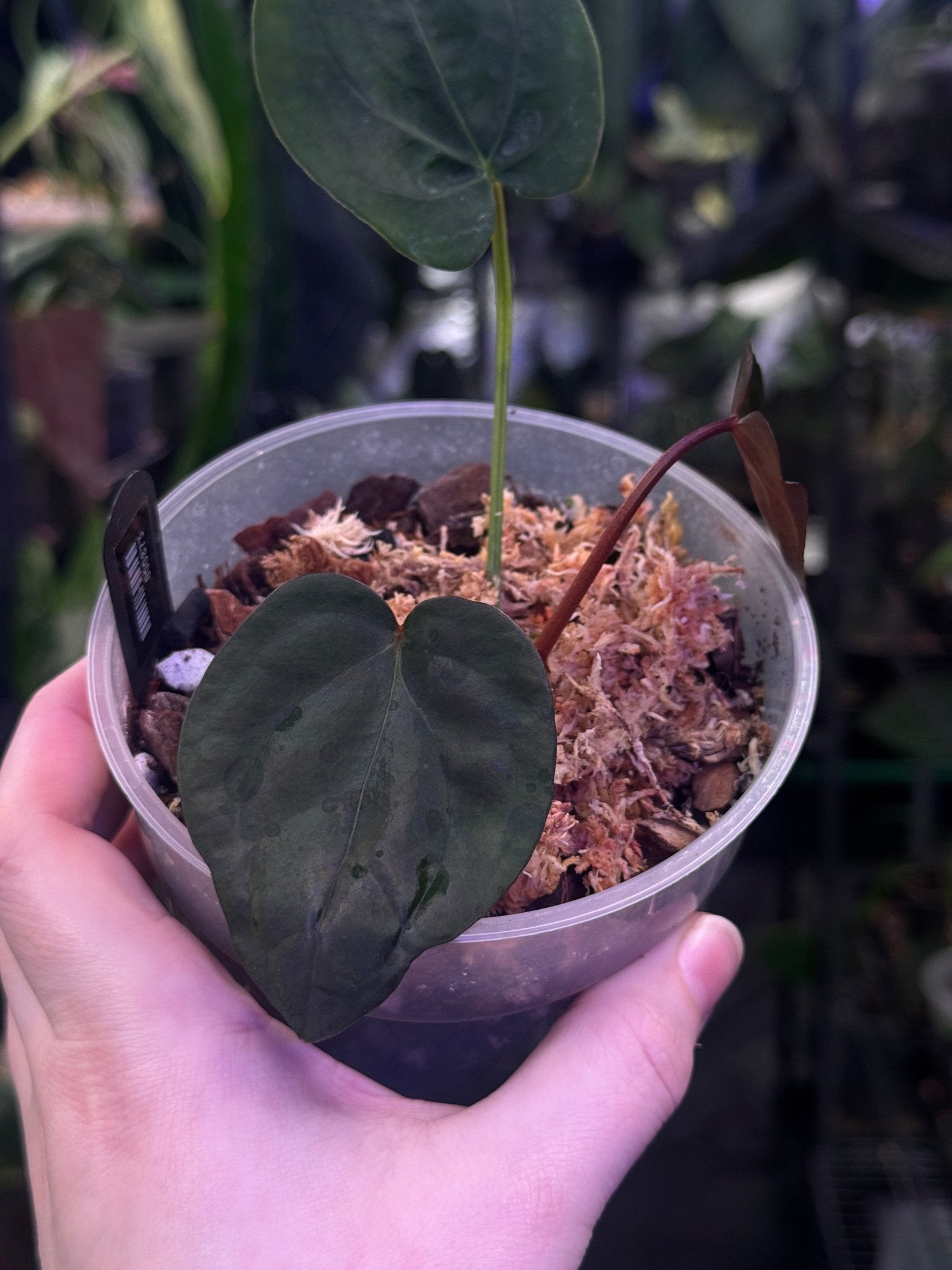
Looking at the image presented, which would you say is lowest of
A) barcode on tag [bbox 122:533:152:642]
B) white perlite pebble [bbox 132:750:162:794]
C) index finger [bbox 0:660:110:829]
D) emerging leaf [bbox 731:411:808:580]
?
index finger [bbox 0:660:110:829]

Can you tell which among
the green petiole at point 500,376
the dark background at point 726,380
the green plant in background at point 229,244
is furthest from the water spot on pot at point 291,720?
the green plant in background at point 229,244

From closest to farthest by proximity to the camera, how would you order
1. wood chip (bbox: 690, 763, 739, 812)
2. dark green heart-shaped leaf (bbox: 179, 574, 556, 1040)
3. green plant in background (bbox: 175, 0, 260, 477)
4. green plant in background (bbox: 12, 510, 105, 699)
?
dark green heart-shaped leaf (bbox: 179, 574, 556, 1040)
wood chip (bbox: 690, 763, 739, 812)
green plant in background (bbox: 175, 0, 260, 477)
green plant in background (bbox: 12, 510, 105, 699)

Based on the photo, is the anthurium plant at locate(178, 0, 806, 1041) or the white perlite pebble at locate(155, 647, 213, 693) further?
the white perlite pebble at locate(155, 647, 213, 693)

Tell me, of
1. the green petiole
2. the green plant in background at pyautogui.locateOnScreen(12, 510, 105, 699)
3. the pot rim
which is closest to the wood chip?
the pot rim

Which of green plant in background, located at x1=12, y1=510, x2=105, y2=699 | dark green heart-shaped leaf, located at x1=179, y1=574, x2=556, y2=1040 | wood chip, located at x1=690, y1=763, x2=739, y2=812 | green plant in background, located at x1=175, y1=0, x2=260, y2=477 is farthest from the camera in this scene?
green plant in background, located at x1=12, y1=510, x2=105, y2=699

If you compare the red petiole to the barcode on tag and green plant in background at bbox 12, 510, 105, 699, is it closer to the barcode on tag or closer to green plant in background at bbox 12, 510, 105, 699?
the barcode on tag

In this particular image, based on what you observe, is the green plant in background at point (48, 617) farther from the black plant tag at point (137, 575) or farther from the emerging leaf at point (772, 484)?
the emerging leaf at point (772, 484)

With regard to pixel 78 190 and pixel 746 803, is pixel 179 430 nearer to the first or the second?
pixel 78 190

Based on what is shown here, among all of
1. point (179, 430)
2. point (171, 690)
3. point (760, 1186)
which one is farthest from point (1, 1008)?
point (760, 1186)
